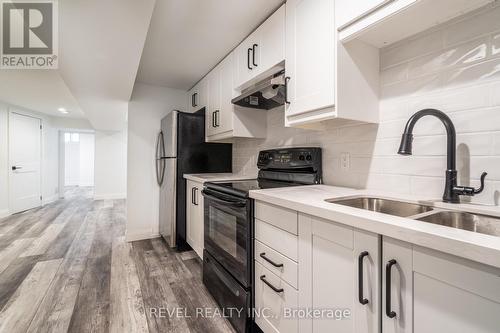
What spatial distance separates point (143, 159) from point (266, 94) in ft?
7.60

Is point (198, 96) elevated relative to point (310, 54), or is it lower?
elevated

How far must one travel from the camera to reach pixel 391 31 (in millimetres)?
1196

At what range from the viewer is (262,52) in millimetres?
1845

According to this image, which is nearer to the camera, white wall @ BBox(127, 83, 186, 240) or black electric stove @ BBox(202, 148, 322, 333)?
black electric stove @ BBox(202, 148, 322, 333)

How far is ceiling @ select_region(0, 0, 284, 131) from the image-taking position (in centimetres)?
146

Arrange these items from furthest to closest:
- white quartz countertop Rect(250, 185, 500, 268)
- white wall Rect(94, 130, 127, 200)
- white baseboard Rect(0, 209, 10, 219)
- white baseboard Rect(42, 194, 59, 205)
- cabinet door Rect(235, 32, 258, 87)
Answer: white wall Rect(94, 130, 127, 200) < white baseboard Rect(42, 194, 59, 205) < white baseboard Rect(0, 209, 10, 219) < cabinet door Rect(235, 32, 258, 87) < white quartz countertop Rect(250, 185, 500, 268)

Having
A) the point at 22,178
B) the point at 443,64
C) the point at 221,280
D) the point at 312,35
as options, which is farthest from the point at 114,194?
the point at 443,64

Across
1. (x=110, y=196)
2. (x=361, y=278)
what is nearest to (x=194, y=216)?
(x=361, y=278)

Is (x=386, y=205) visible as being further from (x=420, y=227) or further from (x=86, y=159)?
(x=86, y=159)

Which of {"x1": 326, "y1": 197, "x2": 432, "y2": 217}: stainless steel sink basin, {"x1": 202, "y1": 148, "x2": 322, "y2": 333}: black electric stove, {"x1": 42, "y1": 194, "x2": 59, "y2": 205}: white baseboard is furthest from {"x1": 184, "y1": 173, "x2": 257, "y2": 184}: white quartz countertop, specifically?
{"x1": 42, "y1": 194, "x2": 59, "y2": 205}: white baseboard

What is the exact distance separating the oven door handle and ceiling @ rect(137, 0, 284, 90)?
1.39m

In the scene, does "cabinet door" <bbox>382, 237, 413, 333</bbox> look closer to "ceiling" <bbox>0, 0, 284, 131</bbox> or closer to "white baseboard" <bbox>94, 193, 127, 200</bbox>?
"ceiling" <bbox>0, 0, 284, 131</bbox>

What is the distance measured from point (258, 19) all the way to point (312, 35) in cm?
69

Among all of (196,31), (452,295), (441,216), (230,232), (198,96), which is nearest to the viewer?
(452,295)
